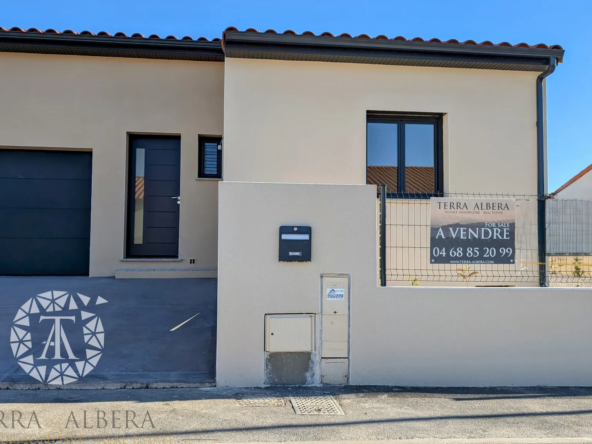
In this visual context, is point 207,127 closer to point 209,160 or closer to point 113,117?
point 209,160

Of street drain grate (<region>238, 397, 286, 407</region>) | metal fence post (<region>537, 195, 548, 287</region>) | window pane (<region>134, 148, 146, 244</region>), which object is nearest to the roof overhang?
metal fence post (<region>537, 195, 548, 287</region>)

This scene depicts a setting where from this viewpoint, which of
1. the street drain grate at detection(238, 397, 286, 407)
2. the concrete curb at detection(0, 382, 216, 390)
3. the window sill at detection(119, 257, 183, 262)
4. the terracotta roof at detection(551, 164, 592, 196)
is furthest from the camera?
the terracotta roof at detection(551, 164, 592, 196)

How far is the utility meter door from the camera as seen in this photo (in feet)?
15.7

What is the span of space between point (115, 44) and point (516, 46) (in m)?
7.59

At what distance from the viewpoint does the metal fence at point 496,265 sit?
16.5 ft

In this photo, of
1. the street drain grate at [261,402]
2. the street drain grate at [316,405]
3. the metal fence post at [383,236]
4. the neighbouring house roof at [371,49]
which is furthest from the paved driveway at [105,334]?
the neighbouring house roof at [371,49]

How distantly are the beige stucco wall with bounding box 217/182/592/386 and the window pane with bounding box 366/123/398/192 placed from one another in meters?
3.00

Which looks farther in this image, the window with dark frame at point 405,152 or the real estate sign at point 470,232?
the window with dark frame at point 405,152

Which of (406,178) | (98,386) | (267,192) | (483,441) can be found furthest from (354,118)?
(98,386)

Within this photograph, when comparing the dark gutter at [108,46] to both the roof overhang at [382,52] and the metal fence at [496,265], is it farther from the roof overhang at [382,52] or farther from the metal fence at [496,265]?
the metal fence at [496,265]

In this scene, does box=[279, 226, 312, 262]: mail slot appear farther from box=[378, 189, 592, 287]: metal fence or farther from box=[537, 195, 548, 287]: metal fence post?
box=[537, 195, 548, 287]: metal fence post

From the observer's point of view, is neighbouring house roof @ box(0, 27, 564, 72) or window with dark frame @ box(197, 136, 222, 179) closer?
neighbouring house roof @ box(0, 27, 564, 72)

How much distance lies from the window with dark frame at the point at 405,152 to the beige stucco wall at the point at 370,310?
306 cm

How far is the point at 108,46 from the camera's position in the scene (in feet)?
28.8
